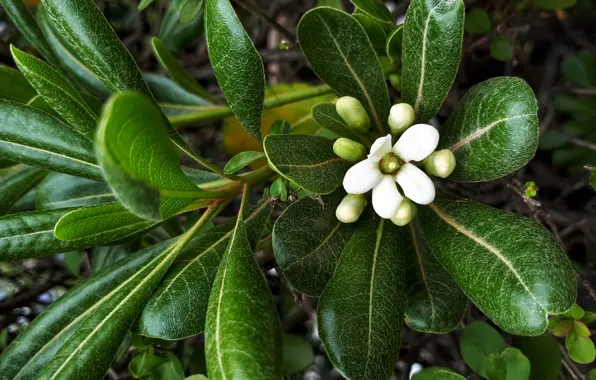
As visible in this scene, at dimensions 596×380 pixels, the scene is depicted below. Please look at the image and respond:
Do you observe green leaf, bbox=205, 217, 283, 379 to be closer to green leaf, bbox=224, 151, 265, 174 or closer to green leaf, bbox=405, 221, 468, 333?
green leaf, bbox=224, 151, 265, 174

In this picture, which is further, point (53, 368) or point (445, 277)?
point (445, 277)

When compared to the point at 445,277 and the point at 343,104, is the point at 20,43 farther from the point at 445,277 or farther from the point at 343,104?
the point at 445,277

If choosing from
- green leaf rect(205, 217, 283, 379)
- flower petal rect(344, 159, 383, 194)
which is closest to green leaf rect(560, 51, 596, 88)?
flower petal rect(344, 159, 383, 194)

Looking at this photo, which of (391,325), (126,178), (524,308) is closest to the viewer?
(126,178)

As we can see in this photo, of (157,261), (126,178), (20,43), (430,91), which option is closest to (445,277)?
(430,91)

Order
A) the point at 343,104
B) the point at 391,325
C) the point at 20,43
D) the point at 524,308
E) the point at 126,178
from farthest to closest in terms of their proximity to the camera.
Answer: the point at 20,43 → the point at 343,104 → the point at 391,325 → the point at 524,308 → the point at 126,178

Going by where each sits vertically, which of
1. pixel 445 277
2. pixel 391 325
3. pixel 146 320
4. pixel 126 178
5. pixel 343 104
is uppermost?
pixel 126 178

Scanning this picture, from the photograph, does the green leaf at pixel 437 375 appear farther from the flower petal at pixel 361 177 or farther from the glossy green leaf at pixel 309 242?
the flower petal at pixel 361 177

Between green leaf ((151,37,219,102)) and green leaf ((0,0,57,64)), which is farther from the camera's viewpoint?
green leaf ((0,0,57,64))
